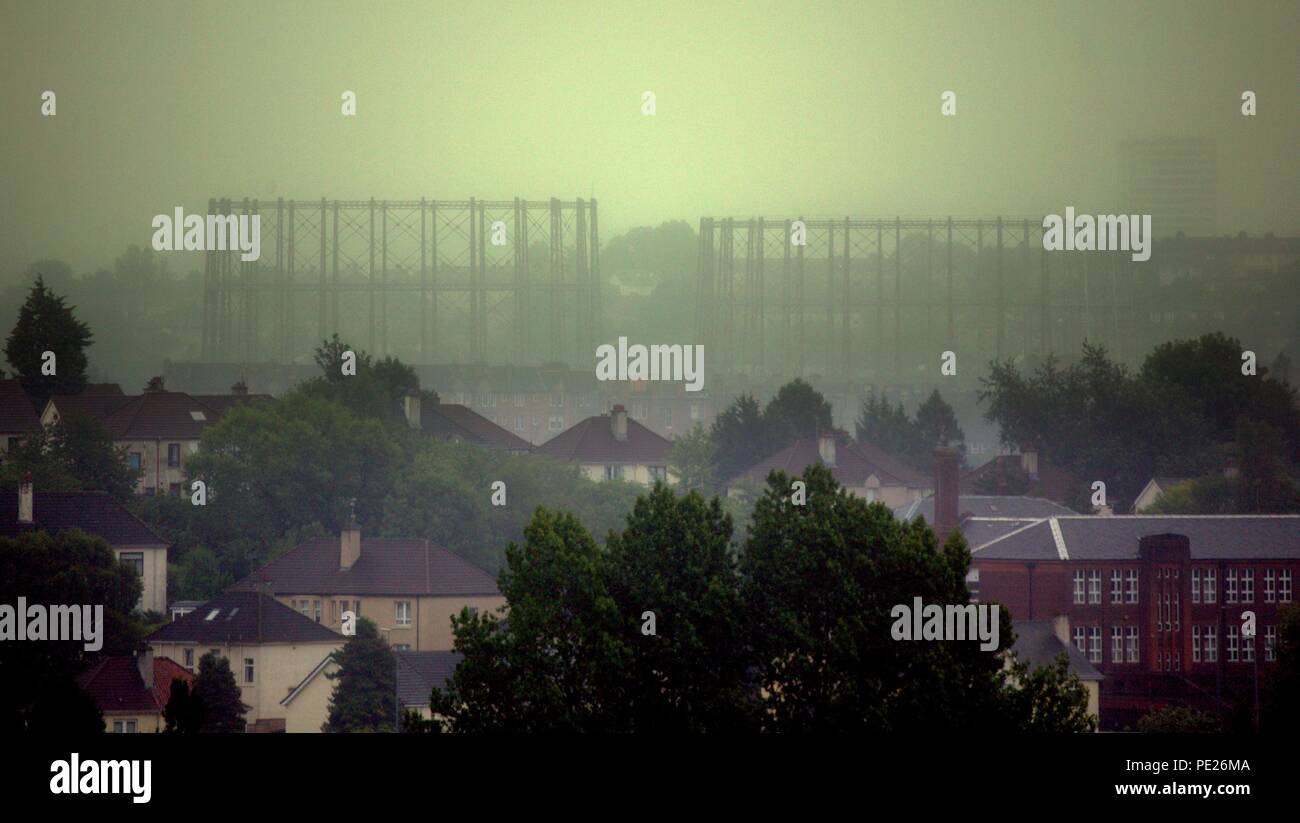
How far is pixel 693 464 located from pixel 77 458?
3748cm

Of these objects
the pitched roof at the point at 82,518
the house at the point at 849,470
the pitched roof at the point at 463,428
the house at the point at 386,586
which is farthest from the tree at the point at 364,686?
the pitched roof at the point at 463,428

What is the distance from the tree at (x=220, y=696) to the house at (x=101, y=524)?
→ 20.6 metres

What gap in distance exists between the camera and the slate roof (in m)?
63.0

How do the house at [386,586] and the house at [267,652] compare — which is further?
the house at [386,586]

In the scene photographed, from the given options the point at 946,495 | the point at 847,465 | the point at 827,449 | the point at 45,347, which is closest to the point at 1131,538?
the point at 946,495

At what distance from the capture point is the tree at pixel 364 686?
60.7 meters

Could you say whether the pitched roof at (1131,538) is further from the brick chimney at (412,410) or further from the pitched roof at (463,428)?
the brick chimney at (412,410)

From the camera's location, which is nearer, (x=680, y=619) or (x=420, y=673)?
(x=680, y=619)

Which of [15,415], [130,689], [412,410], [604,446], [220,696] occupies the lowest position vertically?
[220,696]

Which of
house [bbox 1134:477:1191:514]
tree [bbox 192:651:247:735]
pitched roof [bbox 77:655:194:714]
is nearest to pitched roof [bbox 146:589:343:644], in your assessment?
tree [bbox 192:651:247:735]

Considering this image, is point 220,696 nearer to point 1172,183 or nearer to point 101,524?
point 101,524

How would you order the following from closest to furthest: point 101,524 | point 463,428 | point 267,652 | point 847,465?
1. point 267,652
2. point 101,524
3. point 847,465
4. point 463,428

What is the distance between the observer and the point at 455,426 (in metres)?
131
